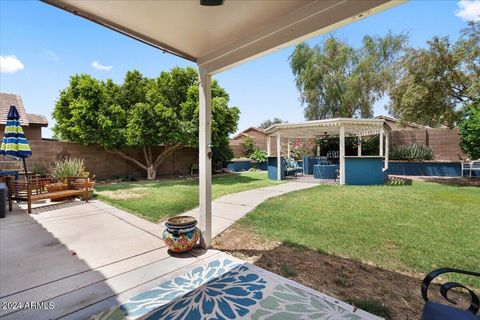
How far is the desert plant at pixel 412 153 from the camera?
14.0 m

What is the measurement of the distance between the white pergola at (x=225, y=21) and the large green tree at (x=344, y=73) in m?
19.8

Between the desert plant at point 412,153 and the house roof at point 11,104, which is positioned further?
the desert plant at point 412,153

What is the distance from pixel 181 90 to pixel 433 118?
11972mm

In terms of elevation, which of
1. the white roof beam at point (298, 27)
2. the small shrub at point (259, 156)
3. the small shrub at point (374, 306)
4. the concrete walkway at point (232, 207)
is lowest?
the small shrub at point (374, 306)

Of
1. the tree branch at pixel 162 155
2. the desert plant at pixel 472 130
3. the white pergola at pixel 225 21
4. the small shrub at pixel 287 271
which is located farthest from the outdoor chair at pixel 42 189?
the desert plant at pixel 472 130

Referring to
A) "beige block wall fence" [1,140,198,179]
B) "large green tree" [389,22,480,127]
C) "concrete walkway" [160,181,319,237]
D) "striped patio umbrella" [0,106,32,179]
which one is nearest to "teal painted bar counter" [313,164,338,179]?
"large green tree" [389,22,480,127]

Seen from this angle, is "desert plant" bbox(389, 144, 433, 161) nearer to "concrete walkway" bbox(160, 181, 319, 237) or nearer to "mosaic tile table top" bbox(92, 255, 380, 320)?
"concrete walkway" bbox(160, 181, 319, 237)

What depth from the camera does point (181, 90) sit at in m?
12.1

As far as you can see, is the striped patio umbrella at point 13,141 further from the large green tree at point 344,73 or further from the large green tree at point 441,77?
the large green tree at point 344,73

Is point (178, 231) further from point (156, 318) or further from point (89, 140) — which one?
point (89, 140)

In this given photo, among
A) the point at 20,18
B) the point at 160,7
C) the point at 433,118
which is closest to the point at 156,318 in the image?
the point at 160,7

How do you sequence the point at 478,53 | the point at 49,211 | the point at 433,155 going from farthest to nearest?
the point at 433,155 → the point at 478,53 → the point at 49,211

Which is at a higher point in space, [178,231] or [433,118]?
[433,118]

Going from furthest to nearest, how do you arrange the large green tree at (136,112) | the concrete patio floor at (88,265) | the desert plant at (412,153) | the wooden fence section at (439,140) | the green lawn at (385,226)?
the desert plant at (412,153)
the wooden fence section at (439,140)
the large green tree at (136,112)
the green lawn at (385,226)
the concrete patio floor at (88,265)
